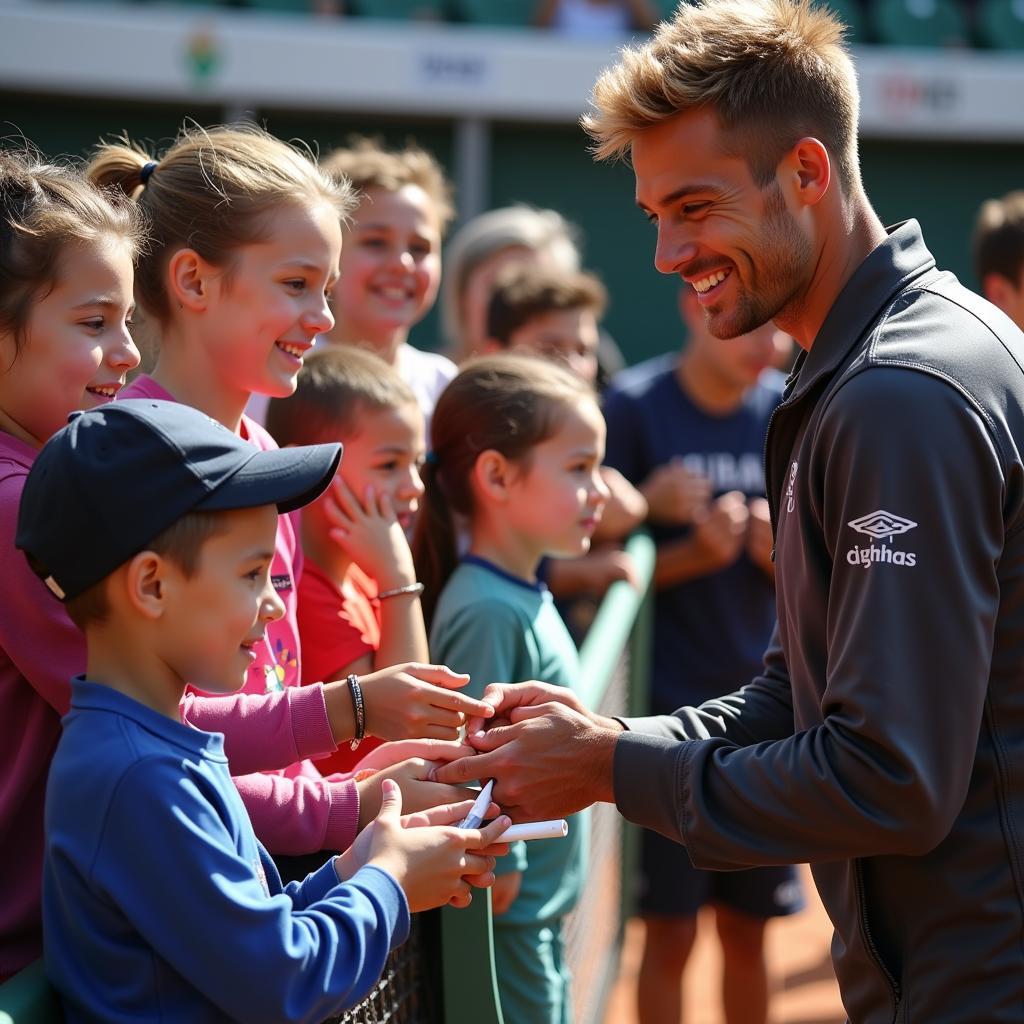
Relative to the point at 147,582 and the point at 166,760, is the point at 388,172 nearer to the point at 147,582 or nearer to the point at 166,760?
the point at 147,582

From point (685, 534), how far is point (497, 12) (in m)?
9.94

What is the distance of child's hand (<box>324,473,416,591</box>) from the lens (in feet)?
8.71

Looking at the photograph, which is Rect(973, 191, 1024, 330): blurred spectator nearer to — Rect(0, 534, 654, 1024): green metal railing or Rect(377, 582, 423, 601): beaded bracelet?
Rect(0, 534, 654, 1024): green metal railing

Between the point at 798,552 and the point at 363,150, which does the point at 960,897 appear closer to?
the point at 798,552

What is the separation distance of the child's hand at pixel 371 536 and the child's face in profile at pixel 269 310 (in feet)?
1.18

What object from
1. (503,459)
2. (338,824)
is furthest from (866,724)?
(503,459)

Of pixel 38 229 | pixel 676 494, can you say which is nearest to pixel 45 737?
pixel 38 229

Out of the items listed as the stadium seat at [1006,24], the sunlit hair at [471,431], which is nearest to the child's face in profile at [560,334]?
the sunlit hair at [471,431]

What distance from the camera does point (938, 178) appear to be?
1360 centimetres

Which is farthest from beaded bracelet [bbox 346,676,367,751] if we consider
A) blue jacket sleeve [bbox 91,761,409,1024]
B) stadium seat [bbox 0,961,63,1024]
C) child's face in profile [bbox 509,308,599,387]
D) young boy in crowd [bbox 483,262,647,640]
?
child's face in profile [bbox 509,308,599,387]

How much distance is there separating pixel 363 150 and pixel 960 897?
9.63ft

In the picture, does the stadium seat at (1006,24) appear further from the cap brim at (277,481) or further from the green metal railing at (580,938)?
the cap brim at (277,481)

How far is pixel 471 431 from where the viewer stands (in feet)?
10.1

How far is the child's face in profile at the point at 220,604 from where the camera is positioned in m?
1.64
